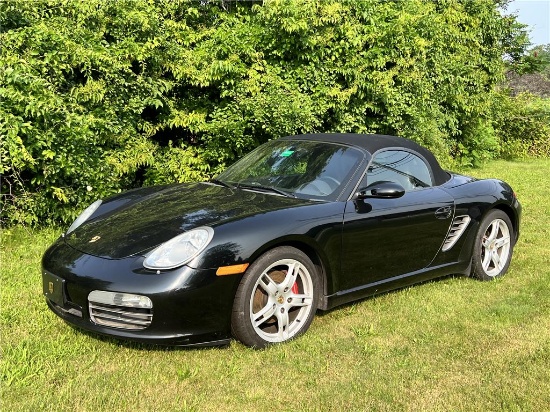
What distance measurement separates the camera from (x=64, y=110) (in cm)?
556

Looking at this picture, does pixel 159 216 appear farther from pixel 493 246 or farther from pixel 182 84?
pixel 182 84

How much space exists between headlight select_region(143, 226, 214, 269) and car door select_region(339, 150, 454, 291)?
1.06 metres

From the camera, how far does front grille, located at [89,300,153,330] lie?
306 cm

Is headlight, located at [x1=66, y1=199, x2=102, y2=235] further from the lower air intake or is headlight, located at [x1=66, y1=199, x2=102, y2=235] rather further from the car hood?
the lower air intake

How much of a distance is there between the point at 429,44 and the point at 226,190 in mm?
6474

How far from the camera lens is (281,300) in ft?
11.5

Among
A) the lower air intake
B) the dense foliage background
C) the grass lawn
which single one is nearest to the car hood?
the lower air intake

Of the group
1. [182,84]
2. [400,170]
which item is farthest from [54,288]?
[182,84]

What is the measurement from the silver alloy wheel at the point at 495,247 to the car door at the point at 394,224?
742 mm

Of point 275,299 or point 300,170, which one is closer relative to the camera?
point 275,299

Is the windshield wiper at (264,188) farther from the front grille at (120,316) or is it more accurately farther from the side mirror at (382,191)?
the front grille at (120,316)

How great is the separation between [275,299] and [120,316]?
3.16 ft

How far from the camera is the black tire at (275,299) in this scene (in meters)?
3.28

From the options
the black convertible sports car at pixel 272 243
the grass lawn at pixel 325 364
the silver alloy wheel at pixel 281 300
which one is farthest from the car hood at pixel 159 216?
the grass lawn at pixel 325 364
